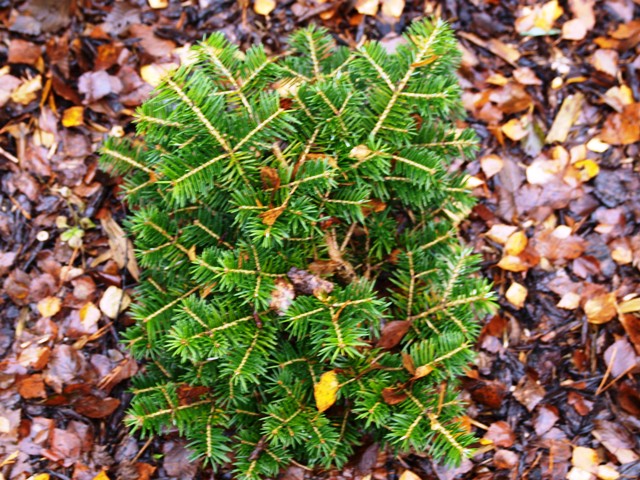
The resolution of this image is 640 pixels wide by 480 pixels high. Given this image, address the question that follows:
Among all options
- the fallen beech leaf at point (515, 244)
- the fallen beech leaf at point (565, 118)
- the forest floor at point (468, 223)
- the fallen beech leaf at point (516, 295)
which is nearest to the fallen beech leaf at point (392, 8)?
the forest floor at point (468, 223)

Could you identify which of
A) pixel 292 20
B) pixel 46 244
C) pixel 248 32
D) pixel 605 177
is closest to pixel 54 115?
pixel 46 244

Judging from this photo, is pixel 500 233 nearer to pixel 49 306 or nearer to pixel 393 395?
pixel 393 395

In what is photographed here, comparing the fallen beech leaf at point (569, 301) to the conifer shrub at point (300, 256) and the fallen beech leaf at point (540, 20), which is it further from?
the fallen beech leaf at point (540, 20)

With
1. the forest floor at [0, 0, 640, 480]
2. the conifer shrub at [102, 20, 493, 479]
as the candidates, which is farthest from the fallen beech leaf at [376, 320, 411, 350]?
the forest floor at [0, 0, 640, 480]

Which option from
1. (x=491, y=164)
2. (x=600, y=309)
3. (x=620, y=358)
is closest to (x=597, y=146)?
(x=491, y=164)

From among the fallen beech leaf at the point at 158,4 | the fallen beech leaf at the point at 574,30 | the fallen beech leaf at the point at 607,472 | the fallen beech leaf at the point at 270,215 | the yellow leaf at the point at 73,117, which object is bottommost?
the fallen beech leaf at the point at 607,472

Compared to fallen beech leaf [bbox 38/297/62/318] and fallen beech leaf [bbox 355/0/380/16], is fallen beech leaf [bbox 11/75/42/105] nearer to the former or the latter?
fallen beech leaf [bbox 38/297/62/318]
